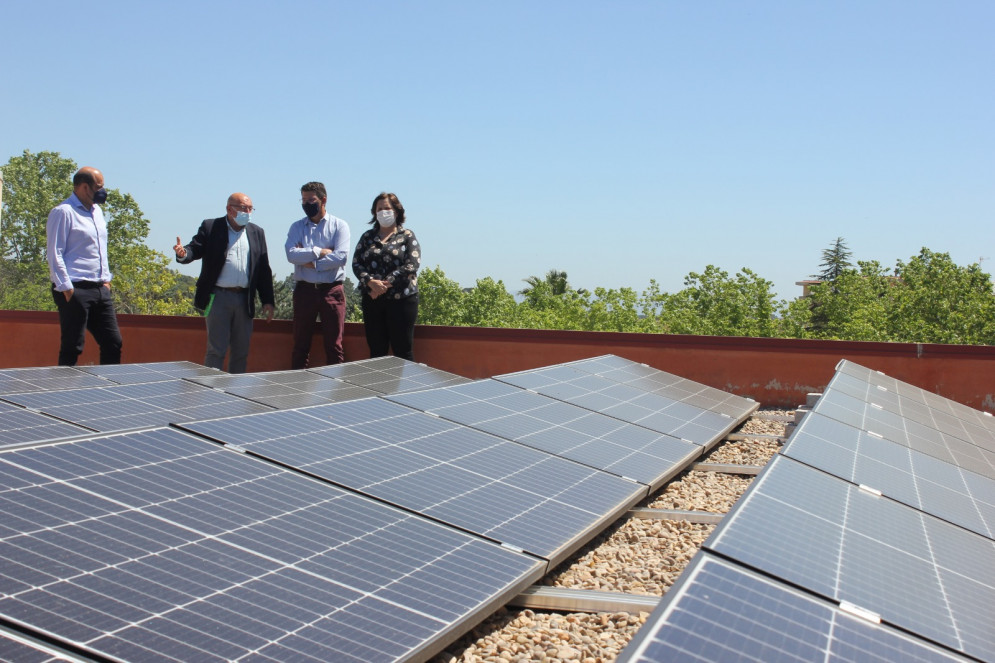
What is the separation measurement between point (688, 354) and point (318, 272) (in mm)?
4774

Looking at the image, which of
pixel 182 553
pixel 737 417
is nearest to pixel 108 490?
pixel 182 553

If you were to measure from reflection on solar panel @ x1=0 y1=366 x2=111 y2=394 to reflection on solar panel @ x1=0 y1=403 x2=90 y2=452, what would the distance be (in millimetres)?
755

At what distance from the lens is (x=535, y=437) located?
546 cm

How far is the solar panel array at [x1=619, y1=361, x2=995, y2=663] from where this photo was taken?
234cm

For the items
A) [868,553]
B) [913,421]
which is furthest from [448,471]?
[913,421]

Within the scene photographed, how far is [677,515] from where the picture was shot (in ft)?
16.5

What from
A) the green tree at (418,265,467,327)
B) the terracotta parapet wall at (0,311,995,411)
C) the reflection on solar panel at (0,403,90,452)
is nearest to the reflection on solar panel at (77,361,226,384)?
the reflection on solar panel at (0,403,90,452)

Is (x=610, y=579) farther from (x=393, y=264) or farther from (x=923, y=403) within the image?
(x=393, y=264)

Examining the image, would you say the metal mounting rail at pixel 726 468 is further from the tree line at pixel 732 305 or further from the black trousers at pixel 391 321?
the tree line at pixel 732 305

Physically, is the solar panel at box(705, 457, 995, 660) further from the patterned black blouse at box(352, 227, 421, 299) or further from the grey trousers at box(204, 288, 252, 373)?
the grey trousers at box(204, 288, 252, 373)

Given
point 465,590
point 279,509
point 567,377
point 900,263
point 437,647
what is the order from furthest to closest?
point 900,263 < point 567,377 < point 279,509 < point 465,590 < point 437,647

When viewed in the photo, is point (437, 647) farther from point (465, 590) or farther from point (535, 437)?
point (535, 437)

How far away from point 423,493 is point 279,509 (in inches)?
29.8

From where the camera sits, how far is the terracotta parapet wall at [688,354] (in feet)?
36.1
